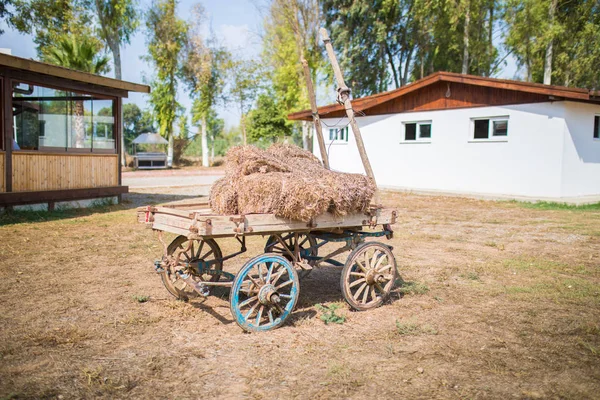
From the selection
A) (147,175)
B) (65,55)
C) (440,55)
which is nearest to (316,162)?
(65,55)

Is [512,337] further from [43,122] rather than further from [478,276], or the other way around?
[43,122]

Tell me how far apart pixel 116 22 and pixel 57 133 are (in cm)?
2069

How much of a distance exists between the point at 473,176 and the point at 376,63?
24.0m

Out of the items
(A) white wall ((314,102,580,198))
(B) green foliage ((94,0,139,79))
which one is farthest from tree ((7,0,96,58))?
(A) white wall ((314,102,580,198))

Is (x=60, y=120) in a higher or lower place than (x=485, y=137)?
lower

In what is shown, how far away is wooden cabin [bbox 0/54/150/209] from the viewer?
38.4ft

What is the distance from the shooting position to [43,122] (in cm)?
1319

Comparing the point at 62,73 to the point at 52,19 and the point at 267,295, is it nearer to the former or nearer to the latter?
the point at 267,295

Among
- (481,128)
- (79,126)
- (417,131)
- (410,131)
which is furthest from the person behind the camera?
(410,131)

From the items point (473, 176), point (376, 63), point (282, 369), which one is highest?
point (376, 63)

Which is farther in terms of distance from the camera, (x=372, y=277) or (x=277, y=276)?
(x=372, y=277)

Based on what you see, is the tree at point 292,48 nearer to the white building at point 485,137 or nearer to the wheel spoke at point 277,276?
the white building at point 485,137

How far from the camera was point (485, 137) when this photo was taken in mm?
18891

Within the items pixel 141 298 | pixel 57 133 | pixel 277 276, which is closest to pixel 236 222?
pixel 277 276
